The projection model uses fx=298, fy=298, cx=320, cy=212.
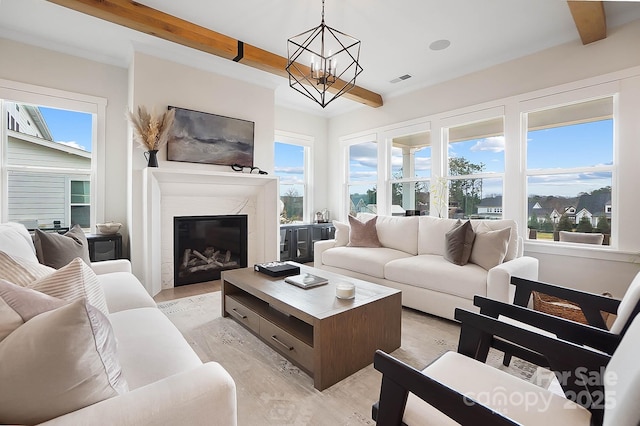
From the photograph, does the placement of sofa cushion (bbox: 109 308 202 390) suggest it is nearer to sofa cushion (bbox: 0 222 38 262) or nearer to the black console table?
sofa cushion (bbox: 0 222 38 262)

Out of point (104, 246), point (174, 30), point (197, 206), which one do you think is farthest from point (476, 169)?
point (104, 246)

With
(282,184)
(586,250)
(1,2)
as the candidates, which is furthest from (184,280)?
(586,250)

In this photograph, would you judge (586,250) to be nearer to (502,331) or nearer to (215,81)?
(502,331)

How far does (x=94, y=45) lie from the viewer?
11.3 feet

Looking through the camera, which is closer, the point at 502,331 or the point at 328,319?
the point at 502,331

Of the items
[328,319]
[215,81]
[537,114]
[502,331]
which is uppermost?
[215,81]

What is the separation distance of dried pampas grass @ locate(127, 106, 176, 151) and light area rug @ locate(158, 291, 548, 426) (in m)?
1.93

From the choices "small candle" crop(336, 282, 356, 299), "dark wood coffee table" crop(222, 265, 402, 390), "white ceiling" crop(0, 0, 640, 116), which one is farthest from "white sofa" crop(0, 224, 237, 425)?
"white ceiling" crop(0, 0, 640, 116)

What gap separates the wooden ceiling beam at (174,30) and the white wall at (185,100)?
71 centimetres

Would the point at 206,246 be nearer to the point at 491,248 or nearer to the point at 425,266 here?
the point at 425,266

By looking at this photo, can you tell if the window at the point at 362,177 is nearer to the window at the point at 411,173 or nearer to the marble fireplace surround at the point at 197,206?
the window at the point at 411,173

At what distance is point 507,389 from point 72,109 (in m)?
4.78

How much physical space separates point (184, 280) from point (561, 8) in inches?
201

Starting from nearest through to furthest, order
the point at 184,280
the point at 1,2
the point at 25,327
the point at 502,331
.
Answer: the point at 25,327 < the point at 502,331 < the point at 1,2 < the point at 184,280
